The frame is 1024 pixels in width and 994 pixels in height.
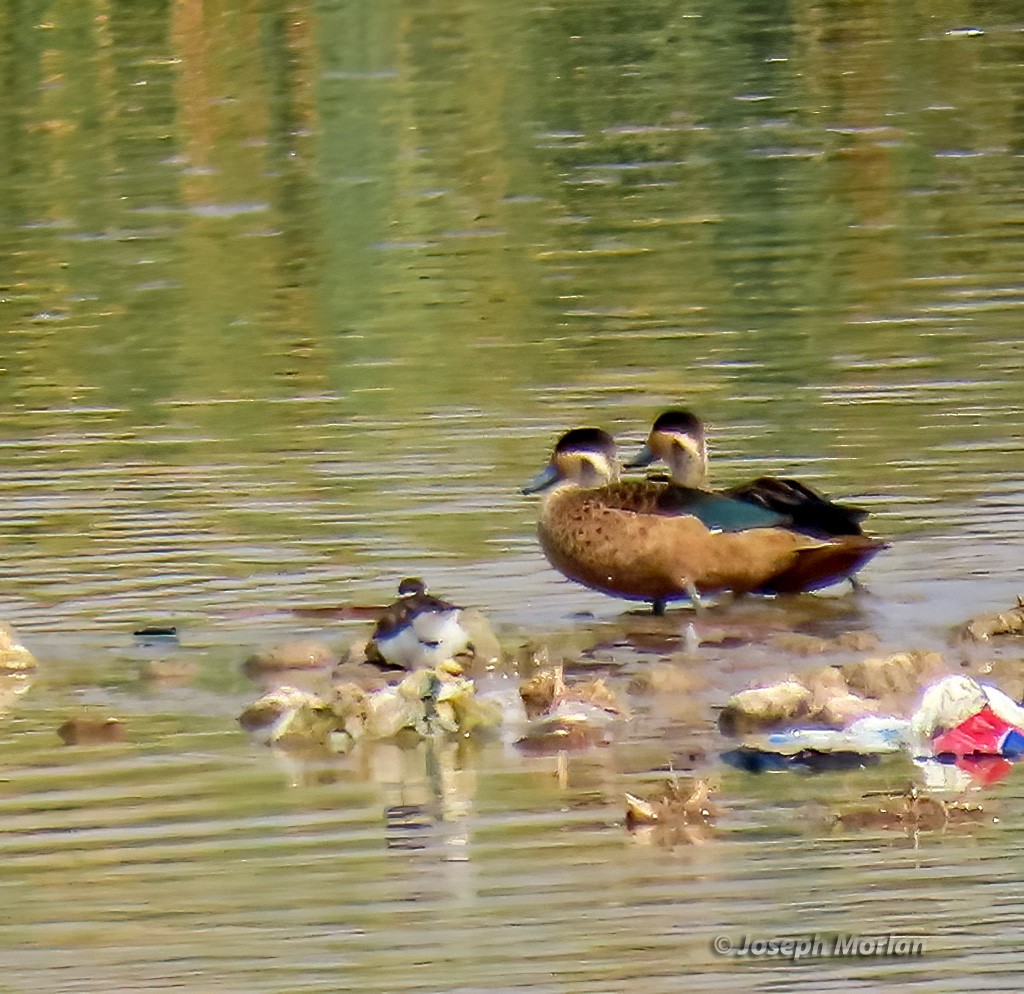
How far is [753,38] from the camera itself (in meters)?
35.9

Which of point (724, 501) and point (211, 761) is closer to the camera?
point (211, 761)

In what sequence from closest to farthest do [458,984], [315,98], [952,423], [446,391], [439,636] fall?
[458,984]
[439,636]
[952,423]
[446,391]
[315,98]

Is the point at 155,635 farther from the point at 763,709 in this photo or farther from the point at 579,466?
the point at 763,709

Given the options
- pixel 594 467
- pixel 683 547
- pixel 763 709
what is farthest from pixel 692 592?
pixel 763 709

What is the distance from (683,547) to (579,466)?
0.82m

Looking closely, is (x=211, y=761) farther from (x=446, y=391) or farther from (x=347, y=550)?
(x=446, y=391)

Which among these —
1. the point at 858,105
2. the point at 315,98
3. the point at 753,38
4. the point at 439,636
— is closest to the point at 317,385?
the point at 439,636

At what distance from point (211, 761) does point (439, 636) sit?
112 centimetres

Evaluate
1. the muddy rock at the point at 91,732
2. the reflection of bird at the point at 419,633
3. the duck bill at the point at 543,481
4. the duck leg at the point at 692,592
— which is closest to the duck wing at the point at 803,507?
the duck leg at the point at 692,592

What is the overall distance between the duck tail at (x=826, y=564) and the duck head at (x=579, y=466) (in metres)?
0.80

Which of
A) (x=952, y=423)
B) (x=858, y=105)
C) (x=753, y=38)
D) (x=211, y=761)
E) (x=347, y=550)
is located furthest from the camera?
(x=753, y=38)

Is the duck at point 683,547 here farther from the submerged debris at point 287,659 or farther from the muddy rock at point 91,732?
the muddy rock at point 91,732

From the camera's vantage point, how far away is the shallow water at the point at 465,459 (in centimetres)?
681

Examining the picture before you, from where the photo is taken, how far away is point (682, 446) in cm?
1123
